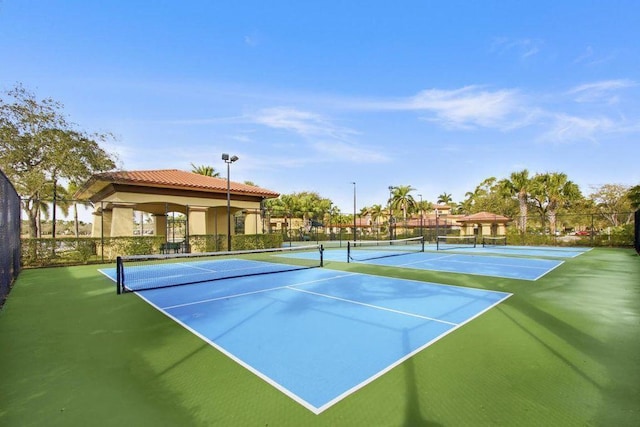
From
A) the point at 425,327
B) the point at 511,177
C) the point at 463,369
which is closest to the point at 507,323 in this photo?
the point at 425,327

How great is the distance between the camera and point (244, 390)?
10.8 ft

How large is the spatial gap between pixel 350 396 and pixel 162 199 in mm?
19982

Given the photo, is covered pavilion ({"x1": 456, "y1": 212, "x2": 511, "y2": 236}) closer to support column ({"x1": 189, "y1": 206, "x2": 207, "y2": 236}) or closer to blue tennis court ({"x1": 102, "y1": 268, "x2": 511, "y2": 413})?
support column ({"x1": 189, "y1": 206, "x2": 207, "y2": 236})

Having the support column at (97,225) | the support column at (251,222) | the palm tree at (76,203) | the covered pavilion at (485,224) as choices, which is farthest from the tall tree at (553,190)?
the support column at (97,225)

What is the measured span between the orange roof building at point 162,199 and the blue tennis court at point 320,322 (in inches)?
461

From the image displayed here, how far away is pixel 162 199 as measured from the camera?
791 inches

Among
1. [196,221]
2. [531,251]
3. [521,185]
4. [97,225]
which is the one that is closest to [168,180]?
[196,221]

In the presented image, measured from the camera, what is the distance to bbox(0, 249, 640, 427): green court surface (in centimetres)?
282

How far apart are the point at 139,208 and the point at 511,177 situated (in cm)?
3605

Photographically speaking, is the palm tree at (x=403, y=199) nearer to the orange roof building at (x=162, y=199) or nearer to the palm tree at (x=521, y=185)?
the palm tree at (x=521, y=185)

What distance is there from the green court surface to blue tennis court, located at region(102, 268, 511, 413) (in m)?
0.24

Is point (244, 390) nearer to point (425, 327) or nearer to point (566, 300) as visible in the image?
point (425, 327)

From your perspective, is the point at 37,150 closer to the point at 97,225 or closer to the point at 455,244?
the point at 97,225

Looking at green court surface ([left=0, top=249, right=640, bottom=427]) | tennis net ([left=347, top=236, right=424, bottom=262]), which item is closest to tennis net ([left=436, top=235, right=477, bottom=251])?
tennis net ([left=347, top=236, right=424, bottom=262])
